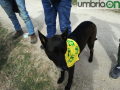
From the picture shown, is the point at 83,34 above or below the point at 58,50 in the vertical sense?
below

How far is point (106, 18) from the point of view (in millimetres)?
5711

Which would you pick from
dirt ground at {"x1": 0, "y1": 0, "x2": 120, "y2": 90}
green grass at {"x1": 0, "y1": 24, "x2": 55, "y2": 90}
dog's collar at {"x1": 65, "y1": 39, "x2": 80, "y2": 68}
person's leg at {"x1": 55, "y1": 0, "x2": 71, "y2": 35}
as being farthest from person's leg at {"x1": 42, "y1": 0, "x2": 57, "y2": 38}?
dog's collar at {"x1": 65, "y1": 39, "x2": 80, "y2": 68}

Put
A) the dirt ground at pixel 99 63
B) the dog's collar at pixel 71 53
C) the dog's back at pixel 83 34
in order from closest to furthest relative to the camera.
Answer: the dog's collar at pixel 71 53 < the dog's back at pixel 83 34 < the dirt ground at pixel 99 63

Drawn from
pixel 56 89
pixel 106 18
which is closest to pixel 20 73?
pixel 56 89

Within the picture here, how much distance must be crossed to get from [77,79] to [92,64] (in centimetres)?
79

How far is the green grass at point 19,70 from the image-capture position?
2.41 m

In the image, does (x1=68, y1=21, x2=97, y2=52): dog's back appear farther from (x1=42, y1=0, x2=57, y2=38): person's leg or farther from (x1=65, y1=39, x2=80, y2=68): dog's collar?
→ (x1=42, y1=0, x2=57, y2=38): person's leg

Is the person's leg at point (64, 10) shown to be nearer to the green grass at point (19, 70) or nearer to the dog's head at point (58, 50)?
the dog's head at point (58, 50)

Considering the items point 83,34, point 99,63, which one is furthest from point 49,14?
point 99,63

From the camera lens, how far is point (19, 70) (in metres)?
2.77

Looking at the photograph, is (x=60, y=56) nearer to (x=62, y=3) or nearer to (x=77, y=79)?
(x=77, y=79)

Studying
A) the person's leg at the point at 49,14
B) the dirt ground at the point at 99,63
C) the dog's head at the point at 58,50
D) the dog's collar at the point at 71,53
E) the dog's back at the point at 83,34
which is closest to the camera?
the dog's head at the point at 58,50

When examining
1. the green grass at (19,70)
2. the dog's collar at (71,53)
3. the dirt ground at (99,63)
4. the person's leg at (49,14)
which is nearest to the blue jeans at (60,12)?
the person's leg at (49,14)

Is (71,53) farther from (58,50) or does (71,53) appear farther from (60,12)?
(60,12)
